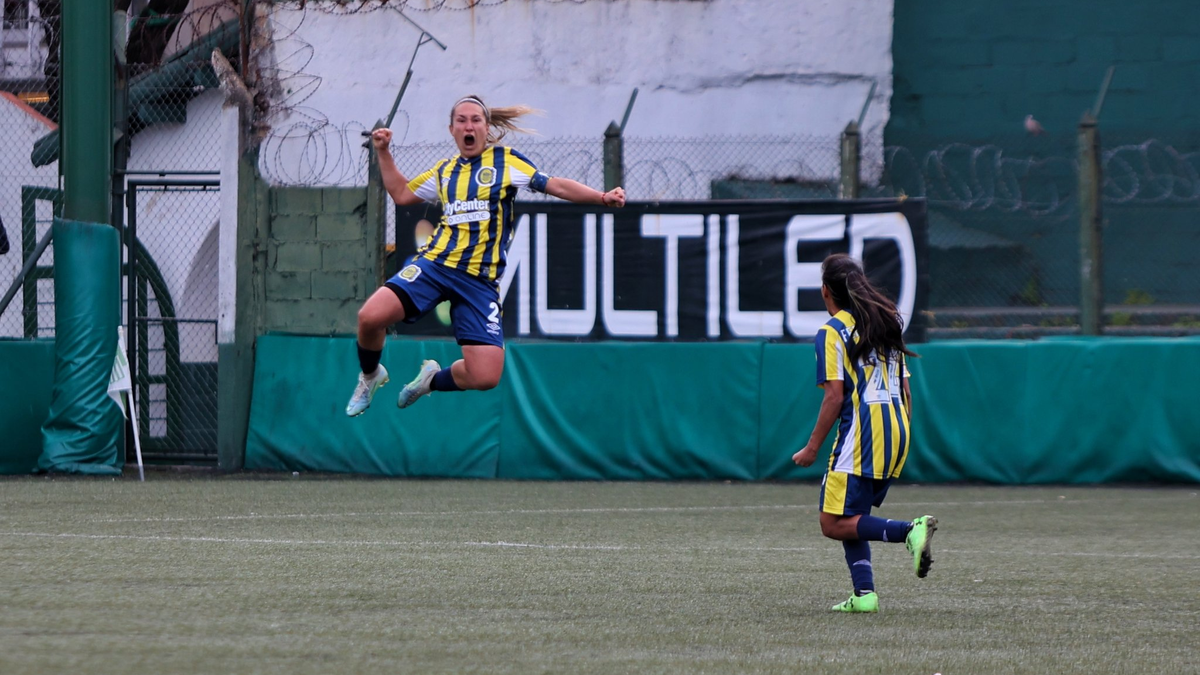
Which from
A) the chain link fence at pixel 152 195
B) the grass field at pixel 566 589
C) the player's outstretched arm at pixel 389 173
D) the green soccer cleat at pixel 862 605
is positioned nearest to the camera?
the grass field at pixel 566 589

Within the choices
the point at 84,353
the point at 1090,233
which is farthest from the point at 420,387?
the point at 1090,233

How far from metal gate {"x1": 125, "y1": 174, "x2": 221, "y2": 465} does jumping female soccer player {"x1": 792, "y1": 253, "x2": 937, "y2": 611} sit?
953cm

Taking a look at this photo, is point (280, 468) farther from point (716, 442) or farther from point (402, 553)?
point (402, 553)

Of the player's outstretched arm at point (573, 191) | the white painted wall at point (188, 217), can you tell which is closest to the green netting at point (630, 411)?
the white painted wall at point (188, 217)

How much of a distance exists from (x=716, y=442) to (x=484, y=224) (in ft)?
18.4

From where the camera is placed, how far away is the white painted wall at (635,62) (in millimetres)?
16875

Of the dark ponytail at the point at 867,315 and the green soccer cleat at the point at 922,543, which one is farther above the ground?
the dark ponytail at the point at 867,315

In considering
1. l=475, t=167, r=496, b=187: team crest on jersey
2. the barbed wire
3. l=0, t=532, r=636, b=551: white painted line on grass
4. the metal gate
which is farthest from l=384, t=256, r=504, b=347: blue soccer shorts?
the barbed wire

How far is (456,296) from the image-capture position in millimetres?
7938

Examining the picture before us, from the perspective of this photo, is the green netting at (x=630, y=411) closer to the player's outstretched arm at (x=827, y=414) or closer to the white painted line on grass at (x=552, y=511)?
the white painted line on grass at (x=552, y=511)

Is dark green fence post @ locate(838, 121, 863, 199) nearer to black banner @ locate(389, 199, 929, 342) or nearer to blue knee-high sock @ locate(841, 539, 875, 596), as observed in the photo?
black banner @ locate(389, 199, 929, 342)

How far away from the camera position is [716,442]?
1301 cm

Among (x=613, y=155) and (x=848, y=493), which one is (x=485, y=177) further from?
(x=613, y=155)

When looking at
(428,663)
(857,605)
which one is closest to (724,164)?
(857,605)
